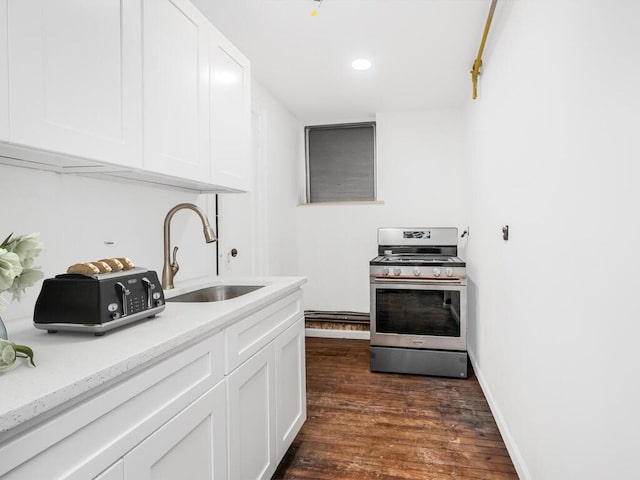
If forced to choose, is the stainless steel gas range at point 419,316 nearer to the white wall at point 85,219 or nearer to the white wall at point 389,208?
the white wall at point 389,208

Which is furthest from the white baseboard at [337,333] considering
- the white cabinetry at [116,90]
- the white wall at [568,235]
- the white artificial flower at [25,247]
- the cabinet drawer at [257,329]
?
the white artificial flower at [25,247]

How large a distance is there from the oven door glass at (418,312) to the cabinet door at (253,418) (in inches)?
65.1

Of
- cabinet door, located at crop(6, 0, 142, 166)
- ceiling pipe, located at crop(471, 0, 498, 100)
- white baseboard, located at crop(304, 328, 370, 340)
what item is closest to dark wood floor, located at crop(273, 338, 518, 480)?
white baseboard, located at crop(304, 328, 370, 340)

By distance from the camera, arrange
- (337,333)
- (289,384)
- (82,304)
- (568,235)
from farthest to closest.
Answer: (337,333) < (289,384) < (568,235) < (82,304)

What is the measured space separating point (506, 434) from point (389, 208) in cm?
247

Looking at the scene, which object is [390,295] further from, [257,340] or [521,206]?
[257,340]

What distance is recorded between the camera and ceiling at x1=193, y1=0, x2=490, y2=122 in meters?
2.15

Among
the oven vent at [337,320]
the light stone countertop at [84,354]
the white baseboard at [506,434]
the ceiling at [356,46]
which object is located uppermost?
the ceiling at [356,46]

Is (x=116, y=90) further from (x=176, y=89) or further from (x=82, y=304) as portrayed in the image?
(x=82, y=304)

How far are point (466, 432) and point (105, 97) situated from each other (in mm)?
2327

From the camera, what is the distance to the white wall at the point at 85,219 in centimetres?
125

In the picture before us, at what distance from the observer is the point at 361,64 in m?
2.88

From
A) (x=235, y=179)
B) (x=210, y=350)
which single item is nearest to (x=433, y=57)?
(x=235, y=179)

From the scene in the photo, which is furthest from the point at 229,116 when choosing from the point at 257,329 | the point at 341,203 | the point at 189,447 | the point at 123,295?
the point at 341,203
